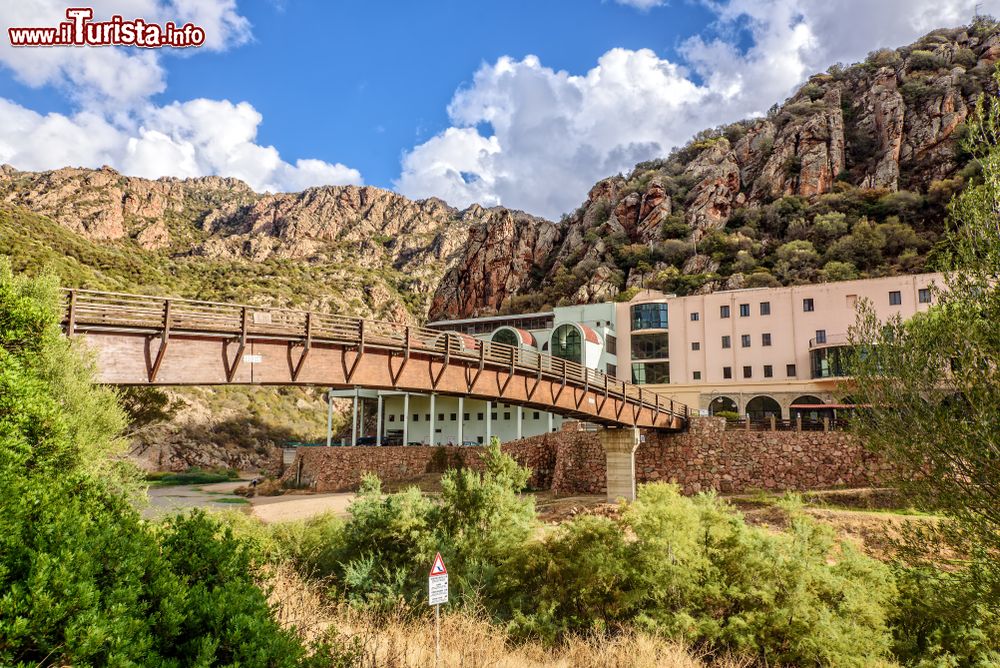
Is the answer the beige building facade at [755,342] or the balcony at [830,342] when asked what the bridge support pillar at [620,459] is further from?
the balcony at [830,342]

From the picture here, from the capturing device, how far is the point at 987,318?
11.6 m

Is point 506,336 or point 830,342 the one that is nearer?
point 830,342

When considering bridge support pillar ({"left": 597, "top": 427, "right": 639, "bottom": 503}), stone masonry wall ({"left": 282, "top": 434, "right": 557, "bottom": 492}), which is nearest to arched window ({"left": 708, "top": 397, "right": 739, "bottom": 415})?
stone masonry wall ({"left": 282, "top": 434, "right": 557, "bottom": 492})

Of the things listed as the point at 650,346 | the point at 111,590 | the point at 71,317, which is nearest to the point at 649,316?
the point at 650,346

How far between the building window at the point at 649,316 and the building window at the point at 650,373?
3.43 meters

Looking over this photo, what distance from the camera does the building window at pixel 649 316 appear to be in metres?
50.7

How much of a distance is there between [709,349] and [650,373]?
18.2 feet

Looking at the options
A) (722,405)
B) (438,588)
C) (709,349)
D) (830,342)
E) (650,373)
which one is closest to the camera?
(438,588)

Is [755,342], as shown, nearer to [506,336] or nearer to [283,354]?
[506,336]

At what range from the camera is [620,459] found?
31.2 m

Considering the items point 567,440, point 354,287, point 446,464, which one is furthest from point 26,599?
point 354,287

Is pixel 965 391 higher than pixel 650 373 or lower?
lower

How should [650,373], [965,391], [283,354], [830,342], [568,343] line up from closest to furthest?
[965,391] → [283,354] → [830,342] → [568,343] → [650,373]

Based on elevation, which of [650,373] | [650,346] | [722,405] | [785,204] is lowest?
[722,405]
